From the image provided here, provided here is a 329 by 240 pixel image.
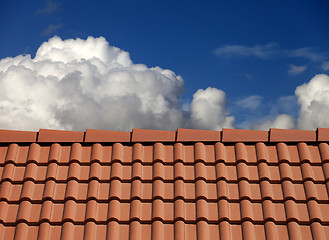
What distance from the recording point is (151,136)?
7.42m

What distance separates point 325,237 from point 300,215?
42cm

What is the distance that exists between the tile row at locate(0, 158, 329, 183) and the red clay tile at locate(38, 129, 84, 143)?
1.53ft

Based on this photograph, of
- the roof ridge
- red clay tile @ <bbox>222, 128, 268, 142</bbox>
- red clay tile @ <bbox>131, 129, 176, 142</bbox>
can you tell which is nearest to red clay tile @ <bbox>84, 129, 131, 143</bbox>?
the roof ridge

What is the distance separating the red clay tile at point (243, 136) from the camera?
7.38m

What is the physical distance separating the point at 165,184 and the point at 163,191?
0.17 meters

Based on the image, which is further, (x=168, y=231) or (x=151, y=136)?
(x=151, y=136)

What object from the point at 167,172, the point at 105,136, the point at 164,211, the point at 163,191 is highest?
the point at 105,136

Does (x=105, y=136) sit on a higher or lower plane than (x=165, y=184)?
higher

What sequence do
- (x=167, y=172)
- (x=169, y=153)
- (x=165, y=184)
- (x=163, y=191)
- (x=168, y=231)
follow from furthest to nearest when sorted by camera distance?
(x=169, y=153), (x=167, y=172), (x=165, y=184), (x=163, y=191), (x=168, y=231)

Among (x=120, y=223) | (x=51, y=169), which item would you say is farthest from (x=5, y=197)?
(x=120, y=223)

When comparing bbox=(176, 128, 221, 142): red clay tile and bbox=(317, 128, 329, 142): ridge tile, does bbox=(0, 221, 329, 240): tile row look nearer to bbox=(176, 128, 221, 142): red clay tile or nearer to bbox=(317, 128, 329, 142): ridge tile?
bbox=(176, 128, 221, 142): red clay tile

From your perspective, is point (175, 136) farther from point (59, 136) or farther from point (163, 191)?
point (59, 136)

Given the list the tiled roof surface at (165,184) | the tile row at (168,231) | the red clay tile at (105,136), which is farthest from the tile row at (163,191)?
the red clay tile at (105,136)

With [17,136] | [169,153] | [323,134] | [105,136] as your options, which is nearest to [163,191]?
[169,153]
